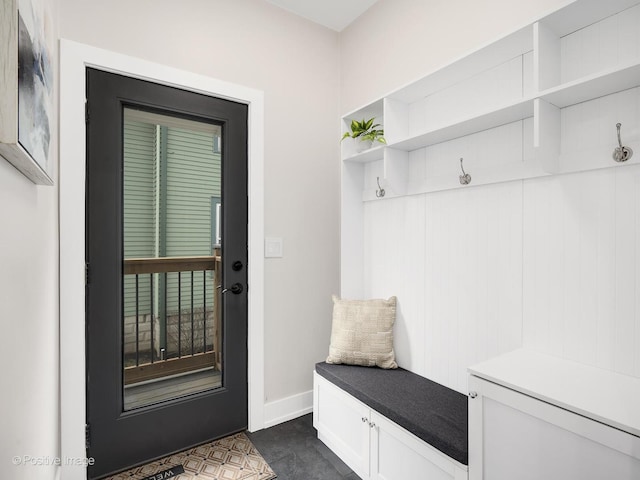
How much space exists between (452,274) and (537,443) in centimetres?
87

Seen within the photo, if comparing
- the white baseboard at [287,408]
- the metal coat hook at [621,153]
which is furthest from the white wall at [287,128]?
the metal coat hook at [621,153]

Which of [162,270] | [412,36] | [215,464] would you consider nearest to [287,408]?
[215,464]

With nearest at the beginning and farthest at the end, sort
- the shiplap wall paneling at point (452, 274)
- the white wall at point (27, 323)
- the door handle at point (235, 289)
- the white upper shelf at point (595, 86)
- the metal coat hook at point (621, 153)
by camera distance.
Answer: the white wall at point (27, 323) → the white upper shelf at point (595, 86) → the metal coat hook at point (621, 153) → the shiplap wall paneling at point (452, 274) → the door handle at point (235, 289)

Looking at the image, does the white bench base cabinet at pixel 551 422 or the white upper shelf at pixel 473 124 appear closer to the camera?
the white bench base cabinet at pixel 551 422

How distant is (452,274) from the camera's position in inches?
72.4

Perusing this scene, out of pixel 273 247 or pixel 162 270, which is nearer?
pixel 162 270

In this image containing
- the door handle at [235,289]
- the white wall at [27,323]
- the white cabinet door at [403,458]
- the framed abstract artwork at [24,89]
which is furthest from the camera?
the door handle at [235,289]

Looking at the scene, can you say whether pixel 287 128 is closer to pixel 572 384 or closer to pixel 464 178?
pixel 464 178

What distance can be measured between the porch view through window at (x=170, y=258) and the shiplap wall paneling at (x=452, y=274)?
1072mm

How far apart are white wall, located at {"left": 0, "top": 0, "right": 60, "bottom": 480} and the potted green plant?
1537mm

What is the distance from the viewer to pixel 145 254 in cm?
194

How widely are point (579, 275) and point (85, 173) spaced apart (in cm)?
222

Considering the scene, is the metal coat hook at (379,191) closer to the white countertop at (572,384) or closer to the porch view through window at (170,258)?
the porch view through window at (170,258)

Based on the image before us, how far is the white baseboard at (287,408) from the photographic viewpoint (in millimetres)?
2287
